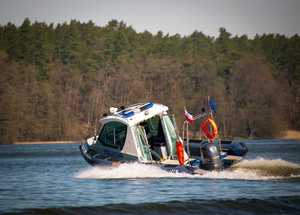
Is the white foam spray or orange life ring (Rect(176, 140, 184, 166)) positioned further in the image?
orange life ring (Rect(176, 140, 184, 166))

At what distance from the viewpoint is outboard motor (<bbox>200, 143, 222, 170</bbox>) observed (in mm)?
28078

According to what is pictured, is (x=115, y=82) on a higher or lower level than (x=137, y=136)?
higher

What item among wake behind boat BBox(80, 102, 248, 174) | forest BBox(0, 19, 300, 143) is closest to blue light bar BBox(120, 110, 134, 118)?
wake behind boat BBox(80, 102, 248, 174)

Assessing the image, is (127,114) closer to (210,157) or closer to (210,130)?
(210,130)

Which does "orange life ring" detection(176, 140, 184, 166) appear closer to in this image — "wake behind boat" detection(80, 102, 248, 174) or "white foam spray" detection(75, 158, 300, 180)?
"wake behind boat" detection(80, 102, 248, 174)

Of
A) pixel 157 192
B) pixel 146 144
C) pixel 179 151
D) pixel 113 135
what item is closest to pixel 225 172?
pixel 179 151

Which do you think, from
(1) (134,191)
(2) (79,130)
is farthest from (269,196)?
(2) (79,130)

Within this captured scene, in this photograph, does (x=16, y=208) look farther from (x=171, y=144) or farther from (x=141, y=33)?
(x=141, y=33)

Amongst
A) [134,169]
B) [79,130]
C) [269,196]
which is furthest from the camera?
[79,130]

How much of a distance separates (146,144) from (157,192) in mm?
4941

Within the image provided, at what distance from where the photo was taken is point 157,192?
84.8ft

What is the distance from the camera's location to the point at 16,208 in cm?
2262

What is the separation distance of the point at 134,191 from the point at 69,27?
123 m

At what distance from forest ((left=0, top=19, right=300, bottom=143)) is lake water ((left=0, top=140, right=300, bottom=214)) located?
75.7 metres
